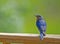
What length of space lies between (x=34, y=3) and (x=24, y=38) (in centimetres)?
89

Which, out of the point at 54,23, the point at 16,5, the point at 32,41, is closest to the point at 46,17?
the point at 54,23

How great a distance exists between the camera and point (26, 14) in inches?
99.4

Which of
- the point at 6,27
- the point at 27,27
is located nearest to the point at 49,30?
the point at 27,27

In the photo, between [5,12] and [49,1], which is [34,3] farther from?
[5,12]

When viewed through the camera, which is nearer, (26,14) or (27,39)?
(27,39)

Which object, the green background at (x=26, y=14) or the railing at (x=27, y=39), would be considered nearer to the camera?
the railing at (x=27, y=39)

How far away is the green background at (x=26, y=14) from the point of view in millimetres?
2482

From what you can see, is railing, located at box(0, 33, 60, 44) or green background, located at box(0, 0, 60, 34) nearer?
railing, located at box(0, 33, 60, 44)

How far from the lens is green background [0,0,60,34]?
8.14 ft

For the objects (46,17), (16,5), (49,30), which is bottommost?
(49,30)

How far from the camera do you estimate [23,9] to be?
253 cm

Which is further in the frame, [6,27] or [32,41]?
[6,27]

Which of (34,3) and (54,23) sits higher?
(34,3)

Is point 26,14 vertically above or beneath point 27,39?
above
